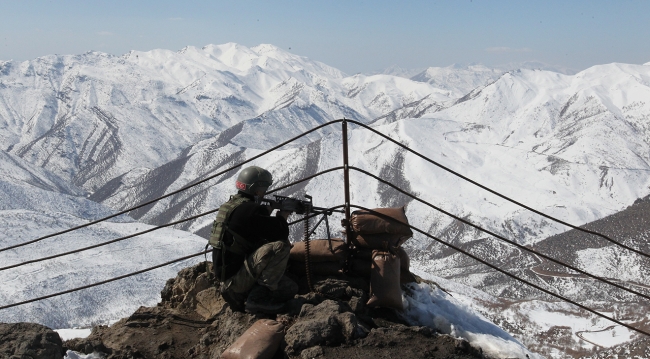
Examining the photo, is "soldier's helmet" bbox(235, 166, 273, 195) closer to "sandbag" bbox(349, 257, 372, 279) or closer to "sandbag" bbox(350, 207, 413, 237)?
"sandbag" bbox(350, 207, 413, 237)

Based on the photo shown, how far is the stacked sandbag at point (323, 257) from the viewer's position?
8.31 m

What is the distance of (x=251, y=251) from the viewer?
743cm

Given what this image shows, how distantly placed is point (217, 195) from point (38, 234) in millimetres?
85989

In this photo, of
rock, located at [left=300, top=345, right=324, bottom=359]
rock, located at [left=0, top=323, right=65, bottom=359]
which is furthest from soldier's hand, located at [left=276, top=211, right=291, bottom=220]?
rock, located at [left=0, top=323, right=65, bottom=359]

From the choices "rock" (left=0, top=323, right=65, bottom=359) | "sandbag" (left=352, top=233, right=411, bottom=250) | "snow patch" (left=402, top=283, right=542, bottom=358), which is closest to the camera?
"rock" (left=0, top=323, right=65, bottom=359)

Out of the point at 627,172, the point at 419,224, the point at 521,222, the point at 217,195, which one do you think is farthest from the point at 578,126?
the point at 217,195

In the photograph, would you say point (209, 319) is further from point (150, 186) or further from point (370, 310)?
point (150, 186)

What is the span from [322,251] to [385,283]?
111 centimetres

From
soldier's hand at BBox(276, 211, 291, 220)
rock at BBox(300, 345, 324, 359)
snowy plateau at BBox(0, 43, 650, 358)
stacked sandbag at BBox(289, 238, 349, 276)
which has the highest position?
soldier's hand at BBox(276, 211, 291, 220)

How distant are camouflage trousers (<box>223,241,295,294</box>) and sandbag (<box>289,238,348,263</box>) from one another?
97 centimetres

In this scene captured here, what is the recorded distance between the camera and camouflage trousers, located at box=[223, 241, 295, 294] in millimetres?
7207

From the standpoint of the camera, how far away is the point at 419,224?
4619 inches

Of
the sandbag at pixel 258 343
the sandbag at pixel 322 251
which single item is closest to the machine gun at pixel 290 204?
the sandbag at pixel 322 251

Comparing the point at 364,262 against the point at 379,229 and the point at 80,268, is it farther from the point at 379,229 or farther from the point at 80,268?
the point at 80,268
